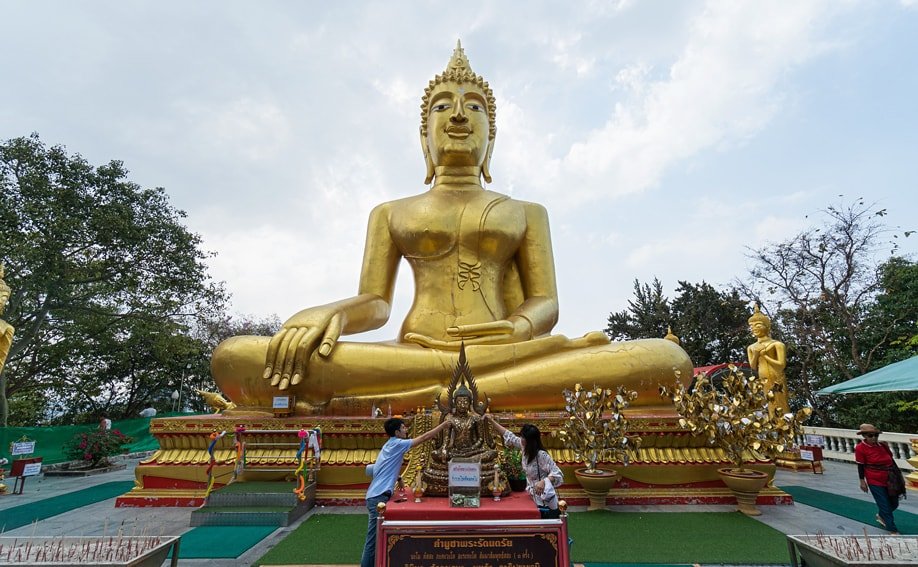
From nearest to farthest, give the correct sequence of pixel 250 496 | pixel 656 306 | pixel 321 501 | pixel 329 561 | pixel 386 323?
pixel 329 561 → pixel 250 496 → pixel 321 501 → pixel 386 323 → pixel 656 306

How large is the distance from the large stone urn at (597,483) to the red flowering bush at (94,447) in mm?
8844

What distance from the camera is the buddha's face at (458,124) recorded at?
7918 mm

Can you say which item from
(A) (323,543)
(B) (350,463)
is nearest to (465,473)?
(A) (323,543)

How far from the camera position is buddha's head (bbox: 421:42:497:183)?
7.93 m

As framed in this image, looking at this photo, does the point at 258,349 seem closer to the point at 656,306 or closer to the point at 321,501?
the point at 321,501

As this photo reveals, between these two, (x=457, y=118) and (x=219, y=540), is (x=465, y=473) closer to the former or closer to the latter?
(x=219, y=540)

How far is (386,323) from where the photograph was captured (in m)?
7.75

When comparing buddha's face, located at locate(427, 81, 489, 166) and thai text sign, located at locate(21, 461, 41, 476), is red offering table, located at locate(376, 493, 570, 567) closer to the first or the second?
buddha's face, located at locate(427, 81, 489, 166)

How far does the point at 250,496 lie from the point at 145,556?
206 centimetres

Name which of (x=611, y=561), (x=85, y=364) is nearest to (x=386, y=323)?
(x=611, y=561)

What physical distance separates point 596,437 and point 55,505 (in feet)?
20.7

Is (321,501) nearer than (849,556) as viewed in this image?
No

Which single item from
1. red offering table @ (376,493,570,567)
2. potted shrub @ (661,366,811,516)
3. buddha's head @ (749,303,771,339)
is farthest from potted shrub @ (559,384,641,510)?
buddha's head @ (749,303,771,339)

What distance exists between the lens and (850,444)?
389 inches
